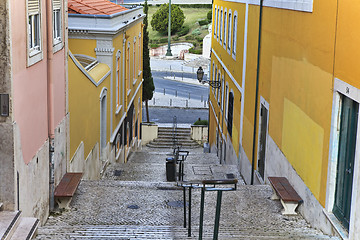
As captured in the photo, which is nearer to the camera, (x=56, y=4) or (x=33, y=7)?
(x=33, y=7)

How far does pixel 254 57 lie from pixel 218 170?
3.88 meters

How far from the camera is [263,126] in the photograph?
40.6 feet

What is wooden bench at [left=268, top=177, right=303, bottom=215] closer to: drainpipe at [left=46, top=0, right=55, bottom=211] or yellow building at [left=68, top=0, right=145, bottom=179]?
drainpipe at [left=46, top=0, right=55, bottom=211]

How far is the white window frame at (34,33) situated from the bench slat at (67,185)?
219 cm

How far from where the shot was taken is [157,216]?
9.09m

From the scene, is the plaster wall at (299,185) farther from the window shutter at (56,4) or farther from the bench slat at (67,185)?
the window shutter at (56,4)

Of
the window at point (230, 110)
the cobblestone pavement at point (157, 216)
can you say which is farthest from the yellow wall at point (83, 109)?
the window at point (230, 110)

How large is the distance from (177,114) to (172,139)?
6.98 m

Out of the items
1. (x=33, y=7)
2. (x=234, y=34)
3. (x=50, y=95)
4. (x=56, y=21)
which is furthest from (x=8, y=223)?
(x=234, y=34)

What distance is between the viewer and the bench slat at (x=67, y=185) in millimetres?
8781

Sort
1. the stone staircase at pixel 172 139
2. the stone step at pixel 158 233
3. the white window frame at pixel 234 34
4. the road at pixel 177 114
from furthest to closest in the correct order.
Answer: the road at pixel 177 114
the stone staircase at pixel 172 139
the white window frame at pixel 234 34
the stone step at pixel 158 233

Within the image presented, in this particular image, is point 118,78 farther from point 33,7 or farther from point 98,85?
point 33,7

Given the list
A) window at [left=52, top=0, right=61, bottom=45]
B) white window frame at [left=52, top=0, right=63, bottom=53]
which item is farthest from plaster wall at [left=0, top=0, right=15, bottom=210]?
window at [left=52, top=0, right=61, bottom=45]

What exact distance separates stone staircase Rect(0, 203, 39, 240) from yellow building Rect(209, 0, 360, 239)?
3.56 meters
